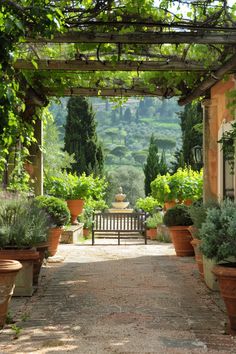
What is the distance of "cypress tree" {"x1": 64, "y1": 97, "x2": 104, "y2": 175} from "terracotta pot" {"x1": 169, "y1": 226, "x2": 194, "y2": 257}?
56.9 feet

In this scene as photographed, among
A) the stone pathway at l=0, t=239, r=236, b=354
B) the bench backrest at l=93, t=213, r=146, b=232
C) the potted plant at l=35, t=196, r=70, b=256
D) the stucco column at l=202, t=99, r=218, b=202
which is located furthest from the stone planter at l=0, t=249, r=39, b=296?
the bench backrest at l=93, t=213, r=146, b=232

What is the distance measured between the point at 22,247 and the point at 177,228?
4.86 metres

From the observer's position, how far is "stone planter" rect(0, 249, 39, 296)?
6.90m

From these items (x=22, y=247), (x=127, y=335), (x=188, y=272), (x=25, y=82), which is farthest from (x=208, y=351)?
(x=25, y=82)

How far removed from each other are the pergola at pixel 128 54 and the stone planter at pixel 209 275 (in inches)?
103

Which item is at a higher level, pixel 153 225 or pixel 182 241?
pixel 153 225

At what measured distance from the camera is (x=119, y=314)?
235 inches

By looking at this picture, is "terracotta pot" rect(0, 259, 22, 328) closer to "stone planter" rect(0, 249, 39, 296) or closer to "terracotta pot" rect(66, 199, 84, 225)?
"stone planter" rect(0, 249, 39, 296)

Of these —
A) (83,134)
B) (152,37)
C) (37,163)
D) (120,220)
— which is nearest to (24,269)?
(152,37)

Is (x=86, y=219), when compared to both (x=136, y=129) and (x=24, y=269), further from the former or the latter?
(x=136, y=129)

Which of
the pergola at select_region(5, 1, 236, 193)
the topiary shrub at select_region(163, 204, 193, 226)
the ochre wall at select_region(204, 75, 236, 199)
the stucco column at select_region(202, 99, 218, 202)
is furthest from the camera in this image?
the stucco column at select_region(202, 99, 218, 202)

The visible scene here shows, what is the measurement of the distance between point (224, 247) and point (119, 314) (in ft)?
4.05

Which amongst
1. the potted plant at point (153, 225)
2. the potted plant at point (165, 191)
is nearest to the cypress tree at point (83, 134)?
the potted plant at point (153, 225)

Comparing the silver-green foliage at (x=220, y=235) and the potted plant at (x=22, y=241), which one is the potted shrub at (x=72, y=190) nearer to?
the potted plant at (x=22, y=241)
